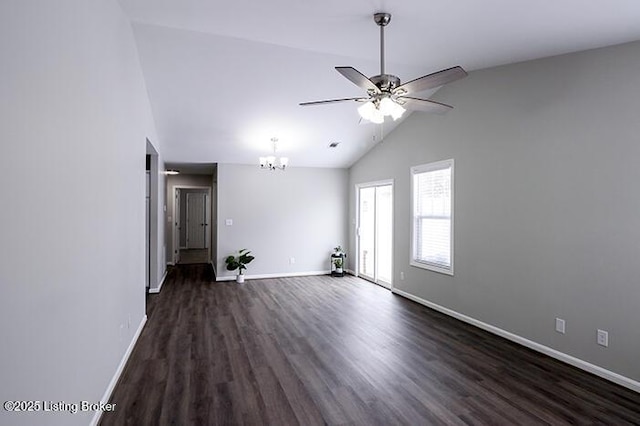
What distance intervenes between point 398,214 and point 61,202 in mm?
5123

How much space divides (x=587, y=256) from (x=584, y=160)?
3.01 ft

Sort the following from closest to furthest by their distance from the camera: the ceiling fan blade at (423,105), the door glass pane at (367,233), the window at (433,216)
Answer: the ceiling fan blade at (423,105), the window at (433,216), the door glass pane at (367,233)

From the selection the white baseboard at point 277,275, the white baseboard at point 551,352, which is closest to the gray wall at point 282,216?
the white baseboard at point 277,275

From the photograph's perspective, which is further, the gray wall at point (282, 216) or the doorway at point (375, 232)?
the gray wall at point (282, 216)

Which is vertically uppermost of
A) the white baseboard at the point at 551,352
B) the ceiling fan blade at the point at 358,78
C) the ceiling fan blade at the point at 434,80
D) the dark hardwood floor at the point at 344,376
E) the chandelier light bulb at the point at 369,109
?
the ceiling fan blade at the point at 358,78

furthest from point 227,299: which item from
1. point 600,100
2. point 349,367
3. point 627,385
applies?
point 600,100

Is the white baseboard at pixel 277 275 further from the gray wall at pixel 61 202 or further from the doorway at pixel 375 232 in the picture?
the gray wall at pixel 61 202

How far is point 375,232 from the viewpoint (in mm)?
7258

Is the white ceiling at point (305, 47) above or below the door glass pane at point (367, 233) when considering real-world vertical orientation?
above

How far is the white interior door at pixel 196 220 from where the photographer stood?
11.7 meters

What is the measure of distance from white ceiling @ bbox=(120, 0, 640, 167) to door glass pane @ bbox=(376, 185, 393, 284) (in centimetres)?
124

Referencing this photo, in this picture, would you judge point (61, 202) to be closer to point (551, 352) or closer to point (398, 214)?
point (551, 352)

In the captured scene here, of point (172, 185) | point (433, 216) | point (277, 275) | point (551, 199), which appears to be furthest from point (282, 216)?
point (551, 199)

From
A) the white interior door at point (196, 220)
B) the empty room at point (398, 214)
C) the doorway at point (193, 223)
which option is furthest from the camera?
the white interior door at point (196, 220)
